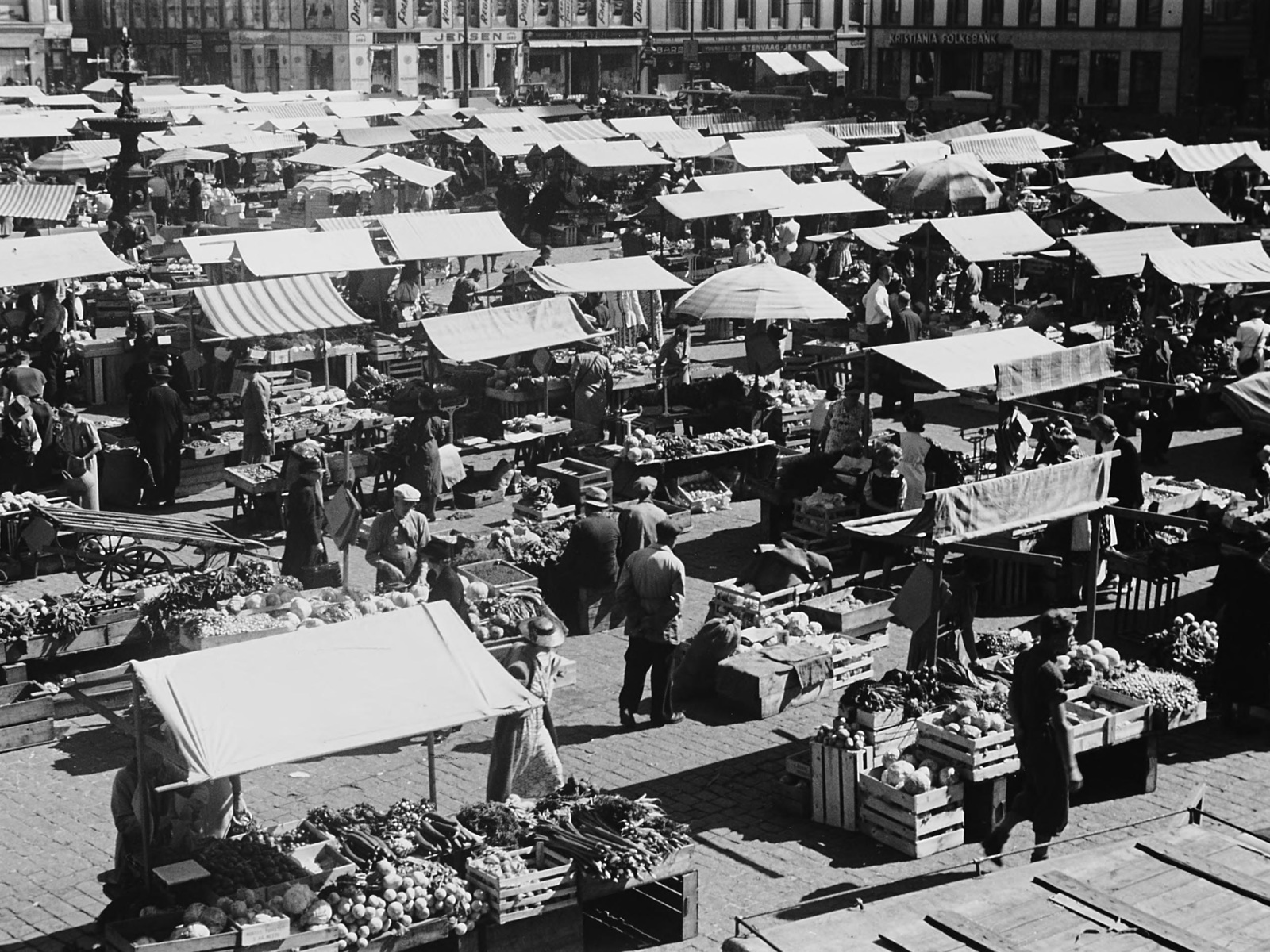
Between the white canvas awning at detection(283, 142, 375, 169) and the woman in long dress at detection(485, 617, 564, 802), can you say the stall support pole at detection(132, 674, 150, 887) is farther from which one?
the white canvas awning at detection(283, 142, 375, 169)

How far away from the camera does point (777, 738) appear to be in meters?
12.6

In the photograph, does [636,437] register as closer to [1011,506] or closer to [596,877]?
[1011,506]

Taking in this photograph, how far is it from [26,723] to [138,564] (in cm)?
306

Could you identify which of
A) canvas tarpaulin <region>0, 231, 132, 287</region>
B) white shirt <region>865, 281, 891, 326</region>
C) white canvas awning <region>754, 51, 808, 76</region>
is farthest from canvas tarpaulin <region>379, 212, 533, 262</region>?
white canvas awning <region>754, 51, 808, 76</region>

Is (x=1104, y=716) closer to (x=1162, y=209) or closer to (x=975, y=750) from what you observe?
(x=975, y=750)

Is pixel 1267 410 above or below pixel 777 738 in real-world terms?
above

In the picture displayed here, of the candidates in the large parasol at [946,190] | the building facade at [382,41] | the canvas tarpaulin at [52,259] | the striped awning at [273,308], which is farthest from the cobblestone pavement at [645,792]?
the building facade at [382,41]

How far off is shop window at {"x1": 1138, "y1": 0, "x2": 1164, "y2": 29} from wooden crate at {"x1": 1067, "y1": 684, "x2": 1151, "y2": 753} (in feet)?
194

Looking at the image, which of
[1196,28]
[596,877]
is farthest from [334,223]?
[1196,28]

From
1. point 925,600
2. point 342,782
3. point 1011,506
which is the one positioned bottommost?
point 342,782

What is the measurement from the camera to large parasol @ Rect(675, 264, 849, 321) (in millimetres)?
19312

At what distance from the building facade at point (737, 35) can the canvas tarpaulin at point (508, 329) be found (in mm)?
66941

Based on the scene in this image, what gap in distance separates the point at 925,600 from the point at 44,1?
75545 mm

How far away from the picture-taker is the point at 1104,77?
68312 millimetres
